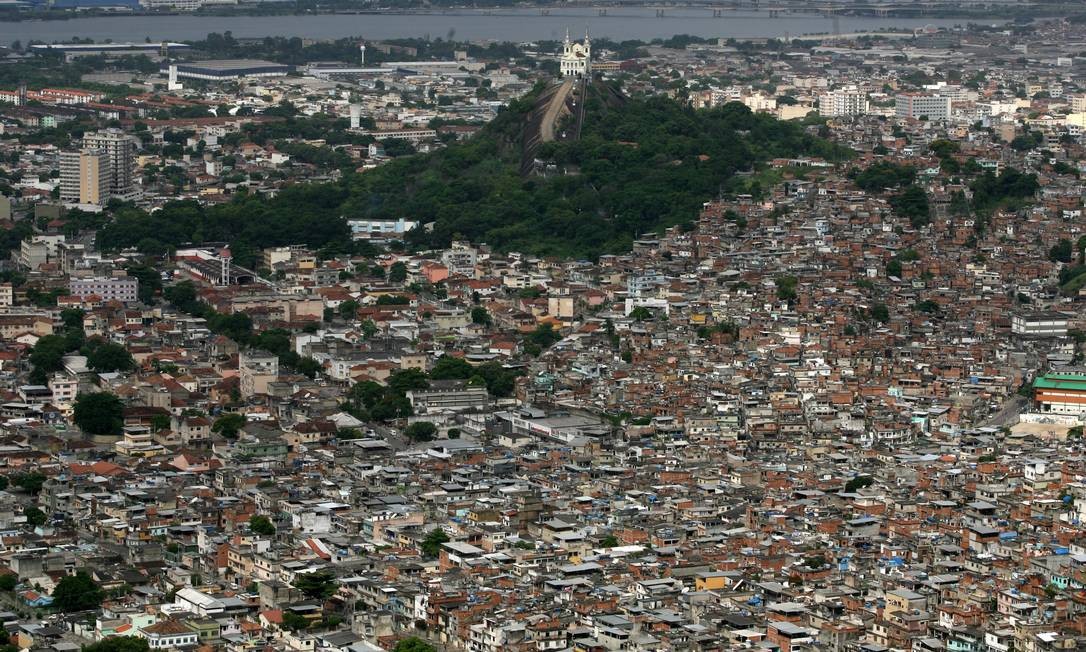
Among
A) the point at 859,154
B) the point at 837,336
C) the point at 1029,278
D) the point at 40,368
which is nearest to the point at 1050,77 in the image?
the point at 859,154

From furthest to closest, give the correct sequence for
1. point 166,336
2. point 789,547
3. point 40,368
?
point 166,336 → point 40,368 → point 789,547

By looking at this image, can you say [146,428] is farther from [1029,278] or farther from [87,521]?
[1029,278]

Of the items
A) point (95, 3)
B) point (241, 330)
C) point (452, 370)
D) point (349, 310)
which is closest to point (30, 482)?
point (452, 370)

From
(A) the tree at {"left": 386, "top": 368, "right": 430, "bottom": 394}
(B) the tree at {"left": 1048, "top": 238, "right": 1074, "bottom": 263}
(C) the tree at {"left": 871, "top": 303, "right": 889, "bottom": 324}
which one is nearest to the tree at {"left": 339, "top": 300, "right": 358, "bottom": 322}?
(A) the tree at {"left": 386, "top": 368, "right": 430, "bottom": 394}

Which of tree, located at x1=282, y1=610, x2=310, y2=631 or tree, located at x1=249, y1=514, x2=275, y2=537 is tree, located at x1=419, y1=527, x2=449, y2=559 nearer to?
tree, located at x1=249, y1=514, x2=275, y2=537

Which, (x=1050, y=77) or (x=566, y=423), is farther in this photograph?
(x=1050, y=77)

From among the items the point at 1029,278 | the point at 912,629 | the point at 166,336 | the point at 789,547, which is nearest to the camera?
the point at 912,629
